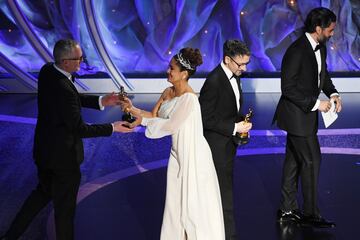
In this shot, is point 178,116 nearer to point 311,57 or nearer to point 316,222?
point 311,57

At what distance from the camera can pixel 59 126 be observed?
4125 millimetres

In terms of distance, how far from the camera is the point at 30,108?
9688 mm

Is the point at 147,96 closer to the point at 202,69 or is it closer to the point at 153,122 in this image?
the point at 202,69

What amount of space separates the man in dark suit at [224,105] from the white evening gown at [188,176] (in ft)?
1.13

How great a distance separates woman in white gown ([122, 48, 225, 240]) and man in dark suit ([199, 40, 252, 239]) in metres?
0.34

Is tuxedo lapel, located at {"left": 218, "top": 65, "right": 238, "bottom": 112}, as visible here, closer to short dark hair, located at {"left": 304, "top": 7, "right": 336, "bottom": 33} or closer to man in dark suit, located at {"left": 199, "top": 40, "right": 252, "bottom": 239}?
man in dark suit, located at {"left": 199, "top": 40, "right": 252, "bottom": 239}

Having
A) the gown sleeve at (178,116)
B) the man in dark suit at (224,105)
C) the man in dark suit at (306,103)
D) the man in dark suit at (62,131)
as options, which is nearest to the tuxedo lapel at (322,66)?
the man in dark suit at (306,103)

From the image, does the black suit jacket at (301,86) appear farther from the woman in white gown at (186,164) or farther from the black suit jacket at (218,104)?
the woman in white gown at (186,164)

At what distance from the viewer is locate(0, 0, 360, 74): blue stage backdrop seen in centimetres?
1111

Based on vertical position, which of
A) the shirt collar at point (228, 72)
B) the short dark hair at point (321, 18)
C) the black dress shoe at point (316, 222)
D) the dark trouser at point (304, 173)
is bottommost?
the black dress shoe at point (316, 222)

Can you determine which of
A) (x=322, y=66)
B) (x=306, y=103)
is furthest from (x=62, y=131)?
(x=322, y=66)

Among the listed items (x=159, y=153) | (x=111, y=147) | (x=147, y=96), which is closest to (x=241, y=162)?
(x=159, y=153)

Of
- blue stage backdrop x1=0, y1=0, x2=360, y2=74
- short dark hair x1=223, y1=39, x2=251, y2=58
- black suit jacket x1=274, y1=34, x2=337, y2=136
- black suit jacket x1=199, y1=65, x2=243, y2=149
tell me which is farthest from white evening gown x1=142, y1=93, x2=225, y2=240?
blue stage backdrop x1=0, y1=0, x2=360, y2=74

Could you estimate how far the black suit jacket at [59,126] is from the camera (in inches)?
159
